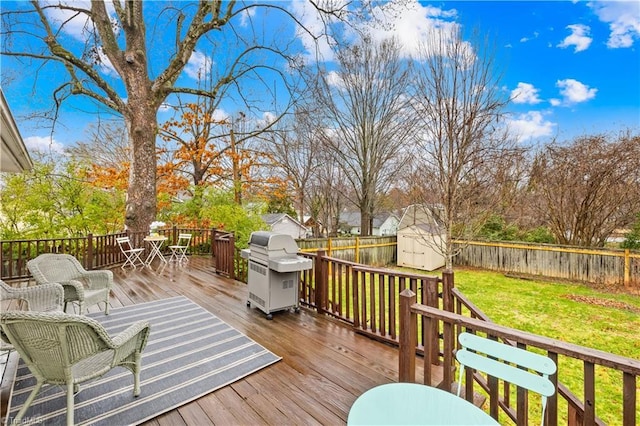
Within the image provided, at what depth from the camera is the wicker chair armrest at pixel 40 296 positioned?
9.87ft

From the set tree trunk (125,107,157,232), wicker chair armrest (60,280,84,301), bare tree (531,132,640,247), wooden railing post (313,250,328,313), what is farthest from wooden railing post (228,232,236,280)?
bare tree (531,132,640,247)

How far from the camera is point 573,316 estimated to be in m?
6.07

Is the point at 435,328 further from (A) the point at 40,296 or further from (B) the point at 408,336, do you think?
(A) the point at 40,296

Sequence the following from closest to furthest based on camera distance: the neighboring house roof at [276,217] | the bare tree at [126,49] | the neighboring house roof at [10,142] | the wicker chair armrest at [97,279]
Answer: the neighboring house roof at [10,142], the wicker chair armrest at [97,279], the bare tree at [126,49], the neighboring house roof at [276,217]

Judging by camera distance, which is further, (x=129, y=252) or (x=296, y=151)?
(x=296, y=151)

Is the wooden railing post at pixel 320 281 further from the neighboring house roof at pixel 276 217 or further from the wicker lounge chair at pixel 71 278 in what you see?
the neighboring house roof at pixel 276 217

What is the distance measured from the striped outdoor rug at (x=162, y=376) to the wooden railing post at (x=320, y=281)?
1.25m

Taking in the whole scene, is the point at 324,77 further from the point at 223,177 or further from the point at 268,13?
the point at 223,177

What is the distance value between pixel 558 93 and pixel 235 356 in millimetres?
11186

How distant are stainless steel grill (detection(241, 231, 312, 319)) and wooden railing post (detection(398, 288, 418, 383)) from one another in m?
1.85

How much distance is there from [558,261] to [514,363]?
10235 mm

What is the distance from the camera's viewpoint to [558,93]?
8.66 metres

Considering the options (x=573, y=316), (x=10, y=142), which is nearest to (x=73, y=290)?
(x=10, y=142)

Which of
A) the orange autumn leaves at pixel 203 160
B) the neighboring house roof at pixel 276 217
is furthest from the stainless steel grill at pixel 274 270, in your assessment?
the neighboring house roof at pixel 276 217
